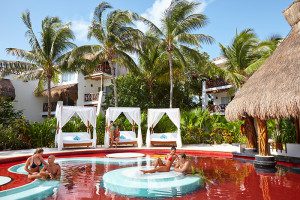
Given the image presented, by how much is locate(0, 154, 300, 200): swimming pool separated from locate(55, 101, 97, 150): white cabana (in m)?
3.24

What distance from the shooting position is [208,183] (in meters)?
7.19

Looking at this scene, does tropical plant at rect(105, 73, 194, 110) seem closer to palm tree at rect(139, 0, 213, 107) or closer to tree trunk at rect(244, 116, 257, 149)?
palm tree at rect(139, 0, 213, 107)

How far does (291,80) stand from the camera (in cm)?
816

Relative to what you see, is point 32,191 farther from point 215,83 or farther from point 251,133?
point 215,83

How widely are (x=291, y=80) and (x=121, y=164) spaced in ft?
20.7

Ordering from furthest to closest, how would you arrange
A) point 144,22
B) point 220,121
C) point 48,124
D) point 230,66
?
point 230,66 < point 144,22 < point 220,121 < point 48,124

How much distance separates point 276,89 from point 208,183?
136 inches

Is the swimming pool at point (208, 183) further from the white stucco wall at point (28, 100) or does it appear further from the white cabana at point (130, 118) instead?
the white stucco wall at point (28, 100)

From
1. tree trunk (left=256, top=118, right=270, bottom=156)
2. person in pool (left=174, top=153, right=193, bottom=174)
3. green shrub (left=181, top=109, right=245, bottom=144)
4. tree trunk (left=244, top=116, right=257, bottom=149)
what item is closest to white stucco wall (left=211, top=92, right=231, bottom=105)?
green shrub (left=181, top=109, right=245, bottom=144)

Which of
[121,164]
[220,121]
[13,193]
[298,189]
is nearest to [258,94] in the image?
[298,189]

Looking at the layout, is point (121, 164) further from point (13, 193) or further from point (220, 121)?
point (220, 121)

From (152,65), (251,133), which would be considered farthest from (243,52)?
(251,133)

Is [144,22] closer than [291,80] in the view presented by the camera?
No

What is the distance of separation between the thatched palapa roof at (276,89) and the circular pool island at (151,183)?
2.73 metres
